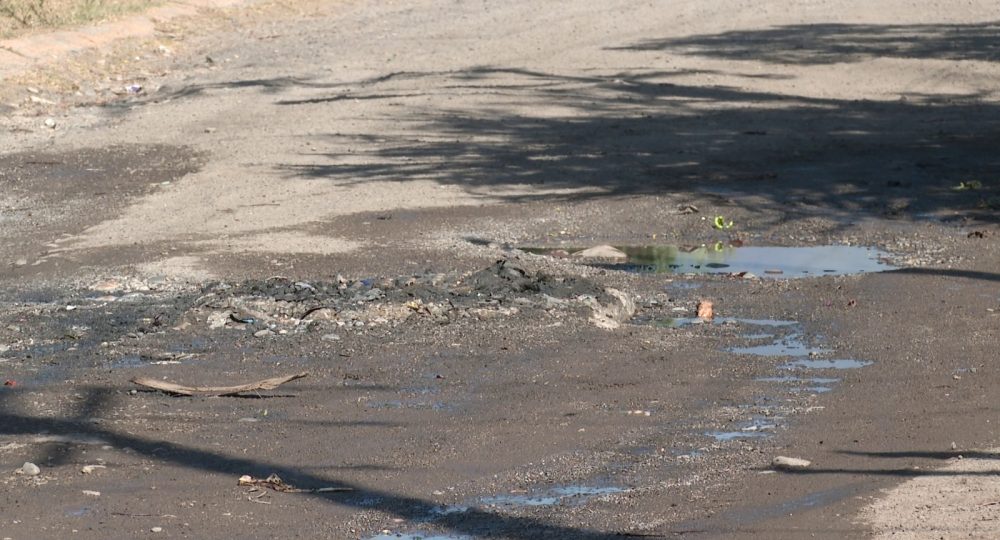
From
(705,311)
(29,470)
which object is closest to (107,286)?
(29,470)

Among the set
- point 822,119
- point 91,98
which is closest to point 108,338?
point 822,119

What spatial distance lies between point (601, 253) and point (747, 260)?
1.04 metres

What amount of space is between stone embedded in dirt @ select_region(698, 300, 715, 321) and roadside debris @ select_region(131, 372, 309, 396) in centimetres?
265

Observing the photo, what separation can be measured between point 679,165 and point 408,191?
102 inches

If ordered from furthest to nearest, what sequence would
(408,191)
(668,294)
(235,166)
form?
1. (235,166)
2. (408,191)
3. (668,294)

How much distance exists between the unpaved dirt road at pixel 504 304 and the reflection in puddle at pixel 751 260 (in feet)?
0.17

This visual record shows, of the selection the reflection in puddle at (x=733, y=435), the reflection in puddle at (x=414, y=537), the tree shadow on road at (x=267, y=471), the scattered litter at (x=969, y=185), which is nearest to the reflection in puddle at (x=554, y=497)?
the tree shadow on road at (x=267, y=471)

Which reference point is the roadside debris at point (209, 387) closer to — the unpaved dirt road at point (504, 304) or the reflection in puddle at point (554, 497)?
the unpaved dirt road at point (504, 304)

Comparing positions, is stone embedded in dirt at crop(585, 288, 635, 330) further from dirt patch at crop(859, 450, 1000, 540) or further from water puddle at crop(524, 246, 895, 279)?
dirt patch at crop(859, 450, 1000, 540)

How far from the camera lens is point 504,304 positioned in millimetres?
9375

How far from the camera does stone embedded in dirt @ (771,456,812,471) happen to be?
646 centimetres

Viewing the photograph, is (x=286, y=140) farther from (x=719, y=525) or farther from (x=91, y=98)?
(x=719, y=525)

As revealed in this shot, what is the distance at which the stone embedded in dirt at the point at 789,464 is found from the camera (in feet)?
21.2

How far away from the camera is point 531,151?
601 inches
